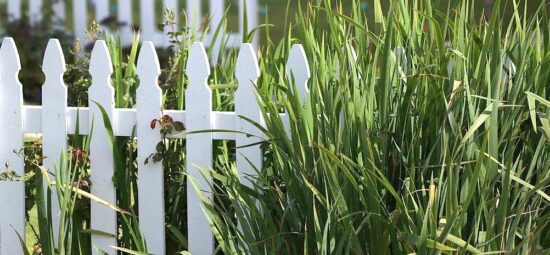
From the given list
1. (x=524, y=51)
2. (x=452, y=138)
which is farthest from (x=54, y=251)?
(x=524, y=51)

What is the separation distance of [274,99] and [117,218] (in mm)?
674

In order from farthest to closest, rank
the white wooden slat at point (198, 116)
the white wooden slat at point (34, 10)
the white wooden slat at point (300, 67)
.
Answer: the white wooden slat at point (34, 10) < the white wooden slat at point (198, 116) < the white wooden slat at point (300, 67)

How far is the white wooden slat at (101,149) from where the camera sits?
10.6 feet

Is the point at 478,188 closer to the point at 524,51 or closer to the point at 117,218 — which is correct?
the point at 524,51

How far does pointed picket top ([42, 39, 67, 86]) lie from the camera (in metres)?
3.28

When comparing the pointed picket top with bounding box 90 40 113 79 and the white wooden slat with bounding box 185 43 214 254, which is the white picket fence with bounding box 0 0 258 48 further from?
the white wooden slat with bounding box 185 43 214 254

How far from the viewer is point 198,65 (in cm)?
313

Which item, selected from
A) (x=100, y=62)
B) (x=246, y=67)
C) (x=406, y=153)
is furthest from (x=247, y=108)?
(x=406, y=153)

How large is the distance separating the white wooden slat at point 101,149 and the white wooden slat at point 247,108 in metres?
Result: 0.44

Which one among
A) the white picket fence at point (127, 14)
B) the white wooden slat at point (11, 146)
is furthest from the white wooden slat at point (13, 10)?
the white wooden slat at point (11, 146)

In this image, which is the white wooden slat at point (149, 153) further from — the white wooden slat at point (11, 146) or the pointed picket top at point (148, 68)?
the white wooden slat at point (11, 146)

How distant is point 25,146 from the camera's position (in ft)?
11.1

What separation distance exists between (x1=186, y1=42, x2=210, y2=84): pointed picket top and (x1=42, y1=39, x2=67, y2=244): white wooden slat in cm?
45

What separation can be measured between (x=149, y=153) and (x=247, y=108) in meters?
0.36
